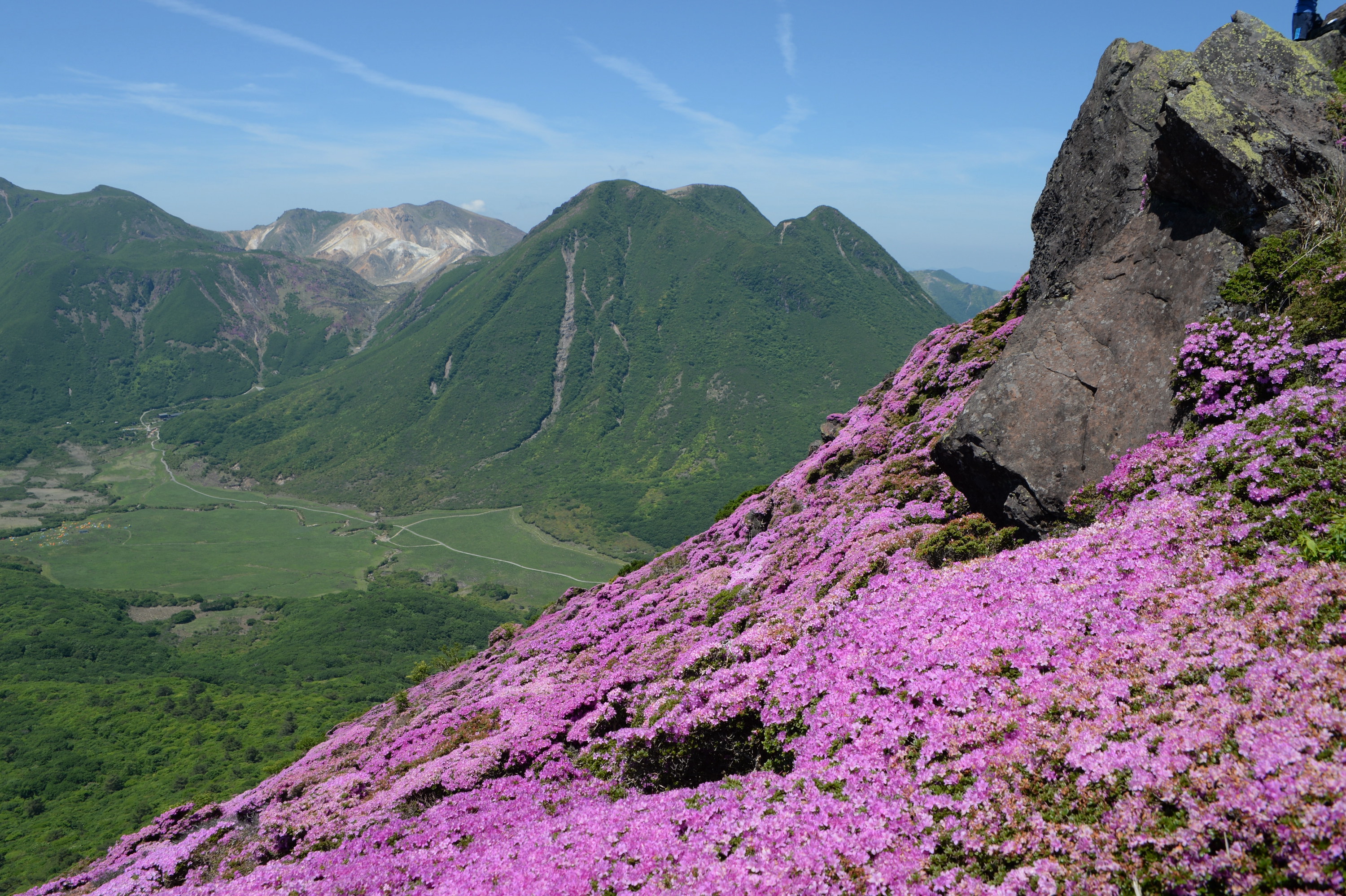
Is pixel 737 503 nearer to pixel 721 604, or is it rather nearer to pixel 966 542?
pixel 721 604

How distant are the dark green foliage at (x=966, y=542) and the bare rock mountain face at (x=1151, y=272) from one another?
537 millimetres

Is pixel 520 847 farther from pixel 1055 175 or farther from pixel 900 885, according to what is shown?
pixel 1055 175

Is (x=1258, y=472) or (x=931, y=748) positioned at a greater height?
(x=1258, y=472)

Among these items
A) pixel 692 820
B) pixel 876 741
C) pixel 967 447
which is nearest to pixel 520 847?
pixel 692 820

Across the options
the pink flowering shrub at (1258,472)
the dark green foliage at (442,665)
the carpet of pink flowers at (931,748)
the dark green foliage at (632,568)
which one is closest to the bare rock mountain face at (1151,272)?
the pink flowering shrub at (1258,472)

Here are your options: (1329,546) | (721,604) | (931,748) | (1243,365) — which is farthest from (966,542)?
(721,604)

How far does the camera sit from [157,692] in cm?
13088

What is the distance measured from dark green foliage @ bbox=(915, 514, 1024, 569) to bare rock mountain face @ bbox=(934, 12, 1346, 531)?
0.54m

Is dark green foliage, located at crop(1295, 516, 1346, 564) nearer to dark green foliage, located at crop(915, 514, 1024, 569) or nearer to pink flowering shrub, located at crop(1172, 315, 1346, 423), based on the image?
pink flowering shrub, located at crop(1172, 315, 1346, 423)

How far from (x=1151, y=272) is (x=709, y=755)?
2107 centimetres

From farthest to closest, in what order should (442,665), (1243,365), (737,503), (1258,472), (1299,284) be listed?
(737,503) < (442,665) < (1299,284) < (1243,365) < (1258,472)

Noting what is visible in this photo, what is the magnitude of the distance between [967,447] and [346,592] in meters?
206

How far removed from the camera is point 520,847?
48.2 ft

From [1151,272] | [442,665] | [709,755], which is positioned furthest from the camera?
[442,665]
